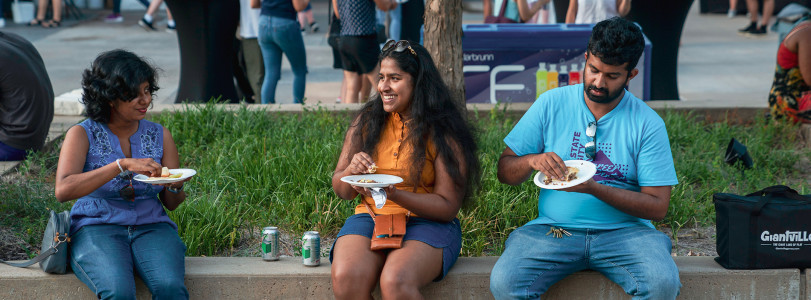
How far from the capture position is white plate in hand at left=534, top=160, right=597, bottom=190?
9.97 ft

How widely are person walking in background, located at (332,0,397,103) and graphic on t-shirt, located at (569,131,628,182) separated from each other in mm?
3558

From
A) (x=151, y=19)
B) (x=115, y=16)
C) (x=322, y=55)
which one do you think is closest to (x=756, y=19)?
(x=322, y=55)

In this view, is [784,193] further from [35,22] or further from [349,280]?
[35,22]

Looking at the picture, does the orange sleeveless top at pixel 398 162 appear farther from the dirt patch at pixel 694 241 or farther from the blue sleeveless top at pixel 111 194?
the dirt patch at pixel 694 241

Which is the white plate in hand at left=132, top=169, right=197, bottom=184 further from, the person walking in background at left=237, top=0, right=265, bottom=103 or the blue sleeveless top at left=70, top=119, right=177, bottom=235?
the person walking in background at left=237, top=0, right=265, bottom=103

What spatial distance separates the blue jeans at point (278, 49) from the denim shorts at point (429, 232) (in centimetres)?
383

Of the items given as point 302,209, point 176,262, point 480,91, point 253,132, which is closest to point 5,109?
point 253,132

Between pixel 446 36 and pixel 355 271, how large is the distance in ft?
9.36

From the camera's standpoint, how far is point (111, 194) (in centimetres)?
338

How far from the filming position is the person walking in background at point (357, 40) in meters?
6.71

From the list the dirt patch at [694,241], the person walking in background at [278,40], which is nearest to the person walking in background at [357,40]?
the person walking in background at [278,40]

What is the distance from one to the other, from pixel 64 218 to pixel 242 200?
Result: 4.07ft

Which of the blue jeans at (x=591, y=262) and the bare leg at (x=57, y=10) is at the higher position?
the bare leg at (x=57, y=10)

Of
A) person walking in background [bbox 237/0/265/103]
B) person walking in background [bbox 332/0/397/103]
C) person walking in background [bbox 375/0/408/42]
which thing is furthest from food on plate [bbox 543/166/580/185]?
person walking in background [bbox 375/0/408/42]
